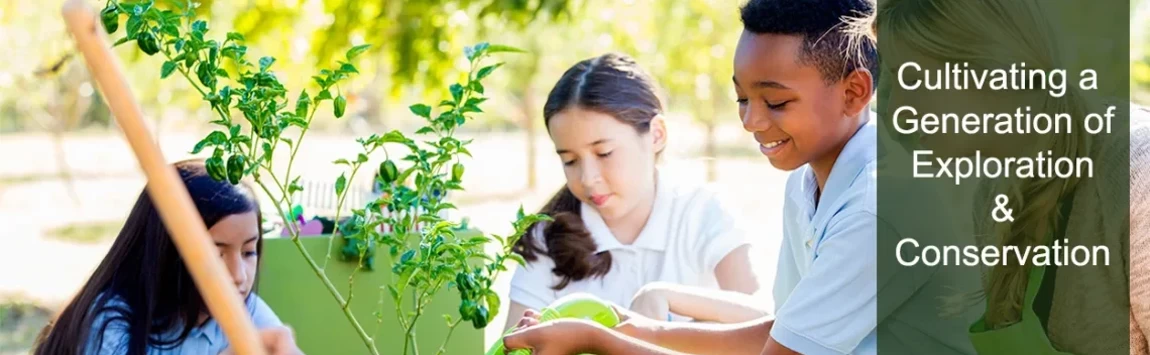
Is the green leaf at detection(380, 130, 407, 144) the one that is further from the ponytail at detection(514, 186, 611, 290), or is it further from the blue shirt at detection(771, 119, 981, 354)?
the ponytail at detection(514, 186, 611, 290)

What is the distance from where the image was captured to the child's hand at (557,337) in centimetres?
180

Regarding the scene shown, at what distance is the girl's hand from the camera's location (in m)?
1.80

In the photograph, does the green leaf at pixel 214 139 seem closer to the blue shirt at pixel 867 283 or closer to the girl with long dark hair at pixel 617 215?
the blue shirt at pixel 867 283

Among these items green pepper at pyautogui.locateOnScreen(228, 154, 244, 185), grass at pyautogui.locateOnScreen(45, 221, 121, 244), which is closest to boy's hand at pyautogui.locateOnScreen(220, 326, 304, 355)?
green pepper at pyautogui.locateOnScreen(228, 154, 244, 185)

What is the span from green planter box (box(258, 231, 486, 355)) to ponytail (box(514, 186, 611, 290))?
415 millimetres

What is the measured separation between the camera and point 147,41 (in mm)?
1519

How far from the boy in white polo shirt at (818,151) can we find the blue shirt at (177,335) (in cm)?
67

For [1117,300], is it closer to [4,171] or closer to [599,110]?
[599,110]

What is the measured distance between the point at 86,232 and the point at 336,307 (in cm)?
1175

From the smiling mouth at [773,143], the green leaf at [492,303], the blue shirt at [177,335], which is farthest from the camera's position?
the blue shirt at [177,335]

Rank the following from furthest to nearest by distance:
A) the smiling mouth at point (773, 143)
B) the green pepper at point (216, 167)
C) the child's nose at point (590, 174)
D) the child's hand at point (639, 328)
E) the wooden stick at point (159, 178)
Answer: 1. the child's nose at point (590, 174)
2. the child's hand at point (639, 328)
3. the smiling mouth at point (773, 143)
4. the green pepper at point (216, 167)
5. the wooden stick at point (159, 178)

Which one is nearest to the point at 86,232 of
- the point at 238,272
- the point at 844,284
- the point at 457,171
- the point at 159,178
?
the point at 238,272

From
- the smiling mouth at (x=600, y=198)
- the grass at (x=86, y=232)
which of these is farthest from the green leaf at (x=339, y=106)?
the grass at (x=86, y=232)

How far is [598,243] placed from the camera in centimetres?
294
